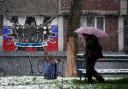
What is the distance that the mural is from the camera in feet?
135

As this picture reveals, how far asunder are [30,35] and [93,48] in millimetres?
26356

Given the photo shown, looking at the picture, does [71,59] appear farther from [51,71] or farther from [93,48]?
[93,48]

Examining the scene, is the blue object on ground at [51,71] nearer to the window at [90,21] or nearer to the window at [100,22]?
the window at [90,21]

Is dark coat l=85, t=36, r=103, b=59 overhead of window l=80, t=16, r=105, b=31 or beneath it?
beneath

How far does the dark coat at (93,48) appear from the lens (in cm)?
1569

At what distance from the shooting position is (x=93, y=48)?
15.8 m

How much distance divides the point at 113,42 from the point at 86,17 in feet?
9.91

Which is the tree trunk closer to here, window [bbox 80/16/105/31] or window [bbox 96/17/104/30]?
window [bbox 80/16/105/31]

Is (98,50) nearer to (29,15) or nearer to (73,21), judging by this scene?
(73,21)

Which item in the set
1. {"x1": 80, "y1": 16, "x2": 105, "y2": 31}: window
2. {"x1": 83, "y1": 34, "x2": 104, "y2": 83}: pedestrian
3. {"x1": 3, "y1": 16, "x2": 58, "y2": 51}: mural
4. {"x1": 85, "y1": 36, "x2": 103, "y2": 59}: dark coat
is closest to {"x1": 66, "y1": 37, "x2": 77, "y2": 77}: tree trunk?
{"x1": 83, "y1": 34, "x2": 104, "y2": 83}: pedestrian

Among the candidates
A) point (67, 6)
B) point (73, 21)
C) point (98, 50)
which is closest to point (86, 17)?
point (67, 6)

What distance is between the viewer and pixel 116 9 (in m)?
41.2

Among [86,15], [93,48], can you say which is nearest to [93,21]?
[86,15]

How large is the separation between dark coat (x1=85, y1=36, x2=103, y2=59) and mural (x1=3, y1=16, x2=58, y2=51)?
24913mm
